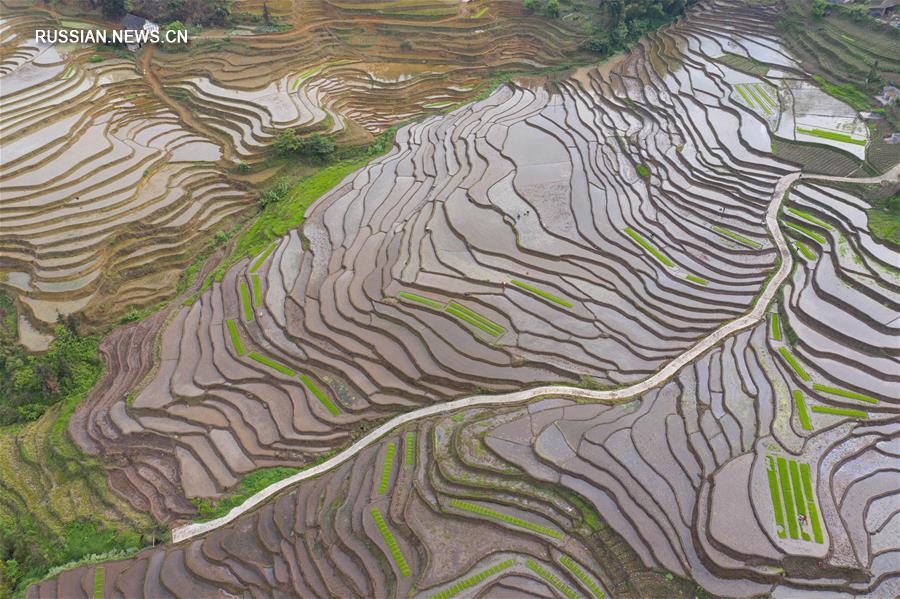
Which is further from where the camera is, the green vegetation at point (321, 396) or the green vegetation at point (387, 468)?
the green vegetation at point (321, 396)

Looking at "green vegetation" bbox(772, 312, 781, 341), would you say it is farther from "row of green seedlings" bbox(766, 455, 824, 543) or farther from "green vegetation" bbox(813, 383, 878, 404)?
"row of green seedlings" bbox(766, 455, 824, 543)

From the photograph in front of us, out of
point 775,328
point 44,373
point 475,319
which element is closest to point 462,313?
point 475,319

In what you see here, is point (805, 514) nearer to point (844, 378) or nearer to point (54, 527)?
point (844, 378)

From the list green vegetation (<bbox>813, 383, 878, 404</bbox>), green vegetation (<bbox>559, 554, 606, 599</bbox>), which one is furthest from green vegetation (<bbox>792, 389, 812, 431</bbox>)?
green vegetation (<bbox>559, 554, 606, 599</bbox>)

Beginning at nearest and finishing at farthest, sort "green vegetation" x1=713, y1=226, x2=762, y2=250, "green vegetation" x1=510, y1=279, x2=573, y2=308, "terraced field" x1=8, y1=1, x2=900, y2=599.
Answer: "terraced field" x1=8, y1=1, x2=900, y2=599 < "green vegetation" x1=510, y1=279, x2=573, y2=308 < "green vegetation" x1=713, y1=226, x2=762, y2=250

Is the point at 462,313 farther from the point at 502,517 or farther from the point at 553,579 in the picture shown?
the point at 553,579

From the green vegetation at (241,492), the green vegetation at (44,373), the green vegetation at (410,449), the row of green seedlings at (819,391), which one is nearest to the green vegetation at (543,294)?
the row of green seedlings at (819,391)

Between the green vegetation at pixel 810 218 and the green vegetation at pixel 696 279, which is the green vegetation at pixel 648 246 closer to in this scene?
the green vegetation at pixel 696 279
